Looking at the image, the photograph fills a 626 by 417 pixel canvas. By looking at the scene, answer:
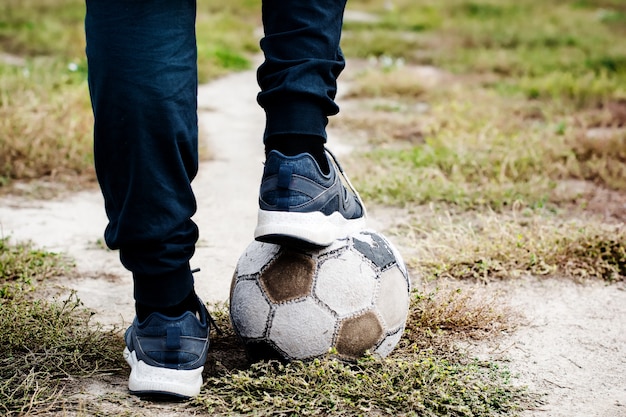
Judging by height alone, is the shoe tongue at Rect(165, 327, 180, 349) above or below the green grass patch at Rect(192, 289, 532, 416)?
above

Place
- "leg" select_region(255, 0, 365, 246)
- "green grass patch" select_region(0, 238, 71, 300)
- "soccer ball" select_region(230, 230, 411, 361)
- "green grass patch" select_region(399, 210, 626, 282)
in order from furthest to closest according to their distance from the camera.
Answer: "green grass patch" select_region(399, 210, 626, 282)
"green grass patch" select_region(0, 238, 71, 300)
"soccer ball" select_region(230, 230, 411, 361)
"leg" select_region(255, 0, 365, 246)

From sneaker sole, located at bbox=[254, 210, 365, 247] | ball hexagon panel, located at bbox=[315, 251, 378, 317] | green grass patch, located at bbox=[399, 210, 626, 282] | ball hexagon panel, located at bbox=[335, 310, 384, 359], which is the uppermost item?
sneaker sole, located at bbox=[254, 210, 365, 247]

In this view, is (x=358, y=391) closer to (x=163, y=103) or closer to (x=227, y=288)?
(x=163, y=103)

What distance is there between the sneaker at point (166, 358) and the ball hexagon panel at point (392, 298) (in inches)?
21.8

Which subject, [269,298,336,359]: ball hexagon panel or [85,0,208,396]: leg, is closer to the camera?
[85,0,208,396]: leg

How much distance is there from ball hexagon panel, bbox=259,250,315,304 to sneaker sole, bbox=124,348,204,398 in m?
0.33

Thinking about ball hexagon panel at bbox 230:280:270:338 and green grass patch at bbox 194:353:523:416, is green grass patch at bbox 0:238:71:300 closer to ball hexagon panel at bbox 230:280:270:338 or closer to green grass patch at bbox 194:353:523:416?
ball hexagon panel at bbox 230:280:270:338

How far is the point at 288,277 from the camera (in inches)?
85.0

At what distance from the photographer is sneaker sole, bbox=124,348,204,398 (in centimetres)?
193

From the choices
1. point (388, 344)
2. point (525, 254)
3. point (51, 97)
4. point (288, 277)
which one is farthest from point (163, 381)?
point (51, 97)

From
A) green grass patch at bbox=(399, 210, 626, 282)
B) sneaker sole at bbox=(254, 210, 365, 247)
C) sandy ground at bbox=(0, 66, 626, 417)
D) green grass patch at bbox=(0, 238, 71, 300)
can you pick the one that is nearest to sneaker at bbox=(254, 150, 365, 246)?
sneaker sole at bbox=(254, 210, 365, 247)

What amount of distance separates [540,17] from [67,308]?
14.6m

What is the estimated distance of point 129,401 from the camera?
196 cm

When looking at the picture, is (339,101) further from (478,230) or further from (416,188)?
(478,230)
